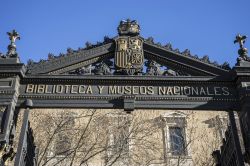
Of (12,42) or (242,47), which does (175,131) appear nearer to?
(242,47)

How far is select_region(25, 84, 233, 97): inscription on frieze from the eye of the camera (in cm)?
1154

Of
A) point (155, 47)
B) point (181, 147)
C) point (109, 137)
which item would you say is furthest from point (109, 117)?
point (155, 47)

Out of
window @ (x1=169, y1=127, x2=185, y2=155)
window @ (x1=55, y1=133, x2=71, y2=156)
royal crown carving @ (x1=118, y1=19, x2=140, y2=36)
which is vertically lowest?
window @ (x1=55, y1=133, x2=71, y2=156)

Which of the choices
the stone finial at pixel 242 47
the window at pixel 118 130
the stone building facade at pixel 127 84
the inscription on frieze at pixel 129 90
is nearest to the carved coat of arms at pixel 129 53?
the stone building facade at pixel 127 84

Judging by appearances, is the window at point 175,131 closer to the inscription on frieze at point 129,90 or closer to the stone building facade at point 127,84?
the stone building facade at point 127,84

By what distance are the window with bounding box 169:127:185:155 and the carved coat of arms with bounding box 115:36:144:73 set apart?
462 inches

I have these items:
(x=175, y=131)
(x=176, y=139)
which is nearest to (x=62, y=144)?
(x=176, y=139)

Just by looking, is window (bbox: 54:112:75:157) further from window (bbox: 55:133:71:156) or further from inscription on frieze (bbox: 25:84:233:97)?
inscription on frieze (bbox: 25:84:233:97)

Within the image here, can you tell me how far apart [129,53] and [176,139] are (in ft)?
44.3

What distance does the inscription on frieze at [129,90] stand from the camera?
454 inches

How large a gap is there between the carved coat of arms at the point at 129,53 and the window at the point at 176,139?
462 inches

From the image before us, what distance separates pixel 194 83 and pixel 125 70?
6.43 feet

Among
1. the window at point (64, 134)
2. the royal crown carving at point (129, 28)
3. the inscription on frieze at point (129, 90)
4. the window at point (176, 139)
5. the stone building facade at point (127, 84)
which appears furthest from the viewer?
the window at point (176, 139)

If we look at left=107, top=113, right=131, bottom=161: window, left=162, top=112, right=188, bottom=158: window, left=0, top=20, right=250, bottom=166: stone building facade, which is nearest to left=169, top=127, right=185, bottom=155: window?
left=162, top=112, right=188, bottom=158: window
